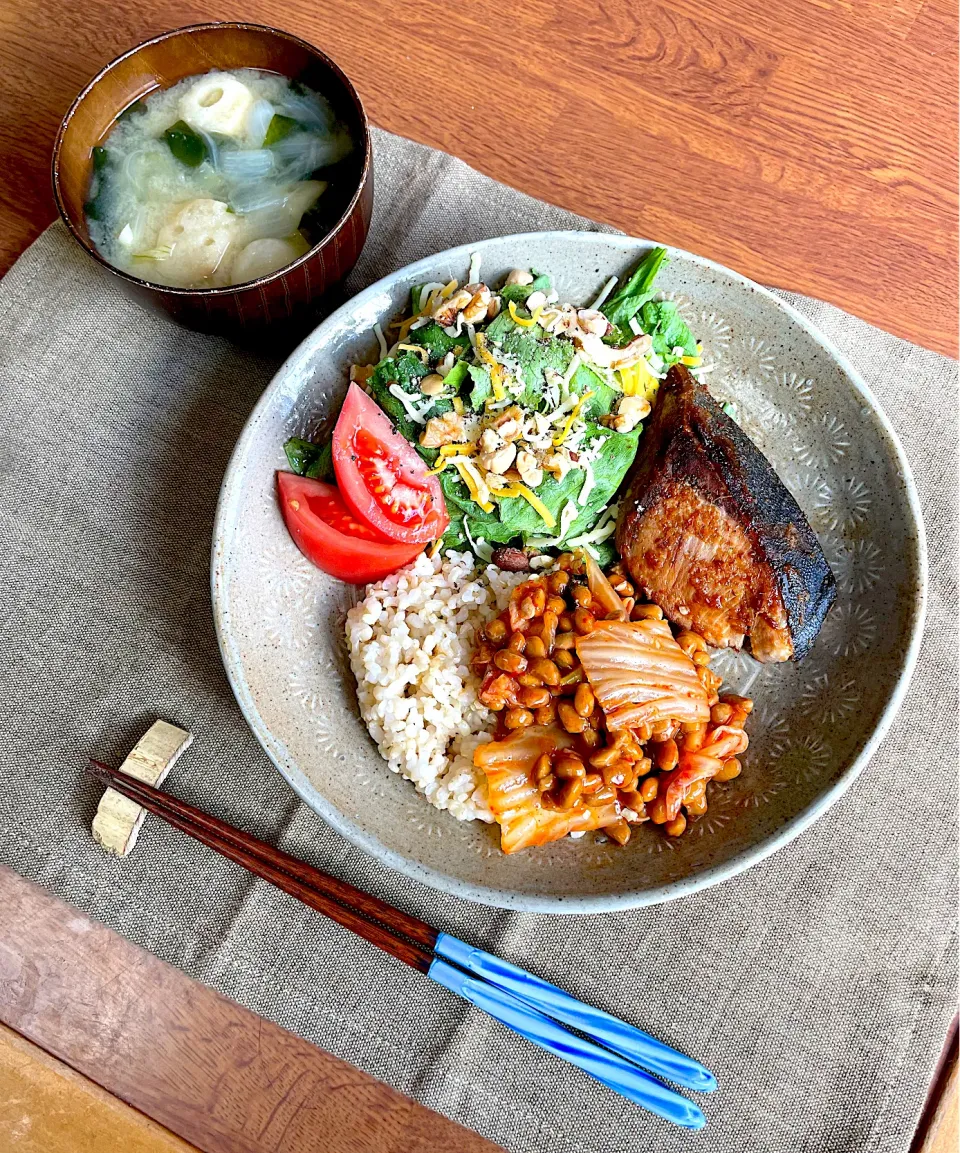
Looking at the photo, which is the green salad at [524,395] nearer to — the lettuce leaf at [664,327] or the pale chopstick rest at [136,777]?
the lettuce leaf at [664,327]

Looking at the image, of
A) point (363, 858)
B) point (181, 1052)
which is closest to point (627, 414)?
point (363, 858)

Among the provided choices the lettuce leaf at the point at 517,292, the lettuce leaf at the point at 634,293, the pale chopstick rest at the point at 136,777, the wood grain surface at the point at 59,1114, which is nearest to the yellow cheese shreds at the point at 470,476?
the lettuce leaf at the point at 517,292

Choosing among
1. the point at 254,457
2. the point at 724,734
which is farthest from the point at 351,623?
the point at 724,734

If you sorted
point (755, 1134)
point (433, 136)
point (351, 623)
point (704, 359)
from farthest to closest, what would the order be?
point (433, 136) → point (704, 359) → point (351, 623) → point (755, 1134)

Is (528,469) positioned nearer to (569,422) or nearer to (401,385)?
(569,422)

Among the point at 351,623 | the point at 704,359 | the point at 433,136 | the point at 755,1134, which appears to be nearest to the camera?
the point at 755,1134

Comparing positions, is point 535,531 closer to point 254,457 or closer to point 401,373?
point 401,373
